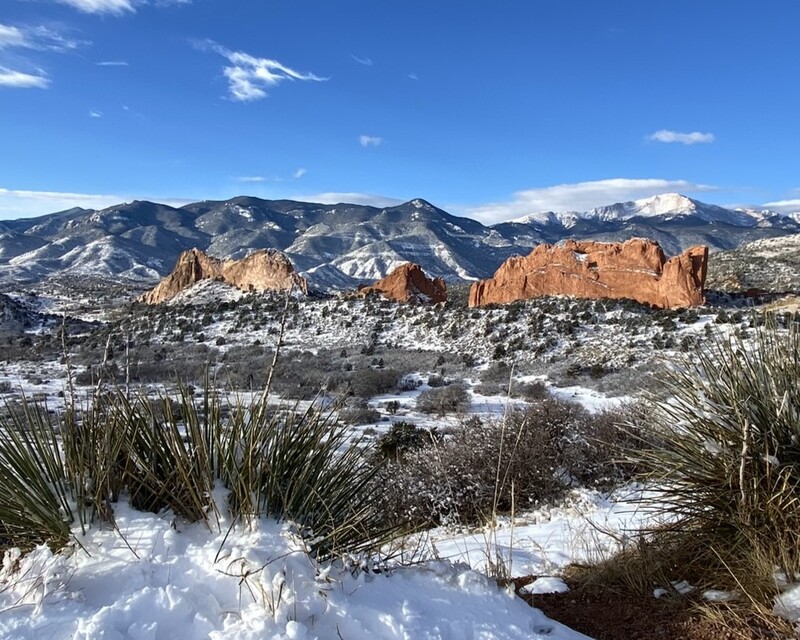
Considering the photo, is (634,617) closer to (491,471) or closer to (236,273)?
(491,471)

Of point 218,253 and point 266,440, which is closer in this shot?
point 266,440

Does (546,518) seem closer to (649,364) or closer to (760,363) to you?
(760,363)

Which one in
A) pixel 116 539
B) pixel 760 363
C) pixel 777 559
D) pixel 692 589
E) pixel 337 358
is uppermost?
pixel 760 363

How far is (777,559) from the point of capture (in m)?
3.25

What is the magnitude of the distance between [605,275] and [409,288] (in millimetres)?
13491

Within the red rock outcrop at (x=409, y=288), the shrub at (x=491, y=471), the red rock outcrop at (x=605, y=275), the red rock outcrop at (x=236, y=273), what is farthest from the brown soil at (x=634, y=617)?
the red rock outcrop at (x=236, y=273)

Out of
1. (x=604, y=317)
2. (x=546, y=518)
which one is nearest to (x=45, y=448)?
(x=546, y=518)

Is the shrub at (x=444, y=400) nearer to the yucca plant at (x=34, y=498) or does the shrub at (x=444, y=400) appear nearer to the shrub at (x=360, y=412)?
the shrub at (x=360, y=412)

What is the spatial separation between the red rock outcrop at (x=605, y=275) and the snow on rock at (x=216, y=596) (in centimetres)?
3287

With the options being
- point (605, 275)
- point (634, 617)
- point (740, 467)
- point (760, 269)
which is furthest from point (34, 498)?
point (760, 269)

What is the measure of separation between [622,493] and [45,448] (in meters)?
7.98

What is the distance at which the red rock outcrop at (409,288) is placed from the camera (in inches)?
1674

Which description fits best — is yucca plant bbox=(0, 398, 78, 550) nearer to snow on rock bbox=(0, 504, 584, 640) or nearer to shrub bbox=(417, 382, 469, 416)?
snow on rock bbox=(0, 504, 584, 640)

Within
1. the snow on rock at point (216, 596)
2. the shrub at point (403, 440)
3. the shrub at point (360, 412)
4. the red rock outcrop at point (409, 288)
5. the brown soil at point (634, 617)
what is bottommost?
the shrub at point (360, 412)
